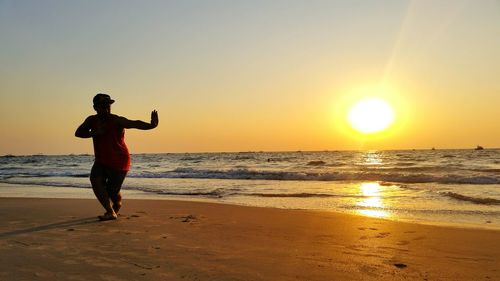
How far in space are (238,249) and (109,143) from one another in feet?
9.20

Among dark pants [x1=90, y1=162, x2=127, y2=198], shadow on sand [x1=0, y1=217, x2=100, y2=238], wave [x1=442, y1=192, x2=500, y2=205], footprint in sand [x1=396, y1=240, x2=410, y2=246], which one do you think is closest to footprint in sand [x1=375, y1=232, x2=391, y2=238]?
footprint in sand [x1=396, y1=240, x2=410, y2=246]

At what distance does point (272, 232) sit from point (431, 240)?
5.85ft

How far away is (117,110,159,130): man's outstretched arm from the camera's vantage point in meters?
6.00

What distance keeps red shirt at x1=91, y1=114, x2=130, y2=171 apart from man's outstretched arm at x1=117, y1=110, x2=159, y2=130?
0.10 metres

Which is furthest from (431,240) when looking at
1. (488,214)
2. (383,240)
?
(488,214)

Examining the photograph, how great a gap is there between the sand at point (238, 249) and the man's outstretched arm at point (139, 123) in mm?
1267

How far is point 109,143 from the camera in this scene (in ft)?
20.8

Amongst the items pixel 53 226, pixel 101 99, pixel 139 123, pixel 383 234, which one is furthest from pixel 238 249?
pixel 101 99

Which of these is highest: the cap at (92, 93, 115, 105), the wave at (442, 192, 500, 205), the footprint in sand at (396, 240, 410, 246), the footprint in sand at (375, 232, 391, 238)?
the cap at (92, 93, 115, 105)

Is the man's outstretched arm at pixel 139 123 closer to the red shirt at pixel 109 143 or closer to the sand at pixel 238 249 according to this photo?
the red shirt at pixel 109 143

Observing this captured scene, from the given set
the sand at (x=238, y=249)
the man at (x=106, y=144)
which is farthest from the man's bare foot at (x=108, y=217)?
the sand at (x=238, y=249)

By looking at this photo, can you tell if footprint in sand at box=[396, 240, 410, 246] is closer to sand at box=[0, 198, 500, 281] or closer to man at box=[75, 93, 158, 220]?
sand at box=[0, 198, 500, 281]

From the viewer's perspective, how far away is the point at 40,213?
731 centimetres

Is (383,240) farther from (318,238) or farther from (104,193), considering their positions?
(104,193)
